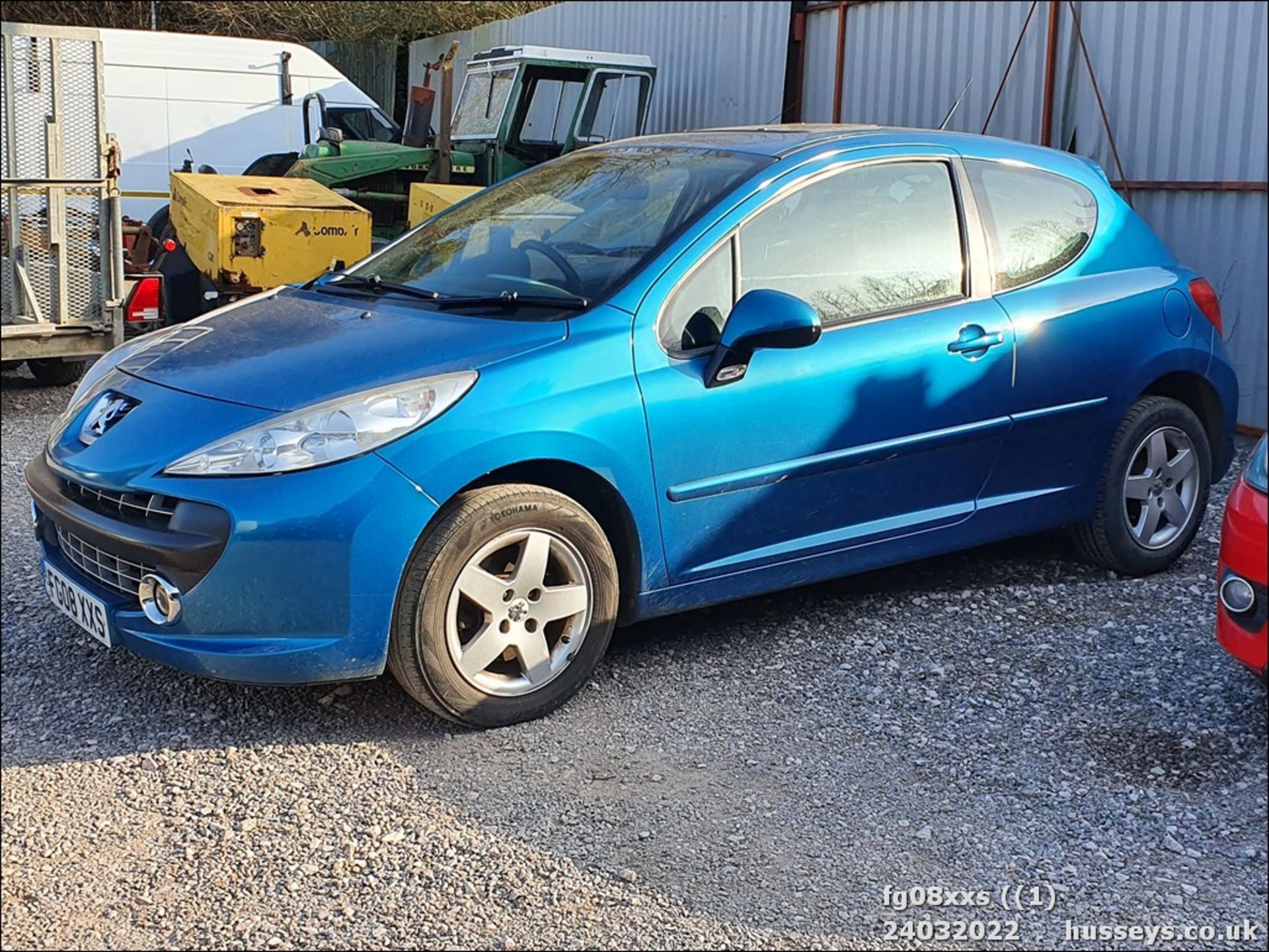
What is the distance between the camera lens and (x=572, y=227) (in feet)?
15.1

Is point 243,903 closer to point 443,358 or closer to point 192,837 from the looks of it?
point 192,837

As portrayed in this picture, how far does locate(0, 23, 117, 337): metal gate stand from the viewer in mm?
7824

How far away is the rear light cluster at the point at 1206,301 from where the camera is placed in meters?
5.29

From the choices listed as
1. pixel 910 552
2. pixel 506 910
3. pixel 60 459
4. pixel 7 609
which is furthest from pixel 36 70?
pixel 506 910

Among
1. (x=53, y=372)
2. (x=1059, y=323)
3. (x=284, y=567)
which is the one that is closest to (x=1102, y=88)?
(x=1059, y=323)

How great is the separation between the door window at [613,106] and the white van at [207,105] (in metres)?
2.16

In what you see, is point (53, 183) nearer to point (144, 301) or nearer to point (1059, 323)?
point (144, 301)

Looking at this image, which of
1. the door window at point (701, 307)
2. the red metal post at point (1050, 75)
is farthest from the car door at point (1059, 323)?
the red metal post at point (1050, 75)

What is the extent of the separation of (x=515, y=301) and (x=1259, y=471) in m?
2.15

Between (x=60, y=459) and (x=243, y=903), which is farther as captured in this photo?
(x=60, y=459)

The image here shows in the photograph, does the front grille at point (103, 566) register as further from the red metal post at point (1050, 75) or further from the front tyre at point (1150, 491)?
the red metal post at point (1050, 75)

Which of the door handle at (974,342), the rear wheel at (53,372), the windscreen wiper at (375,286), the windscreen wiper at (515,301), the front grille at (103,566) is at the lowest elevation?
the rear wheel at (53,372)

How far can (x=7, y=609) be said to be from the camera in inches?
188

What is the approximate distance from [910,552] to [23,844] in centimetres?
281
